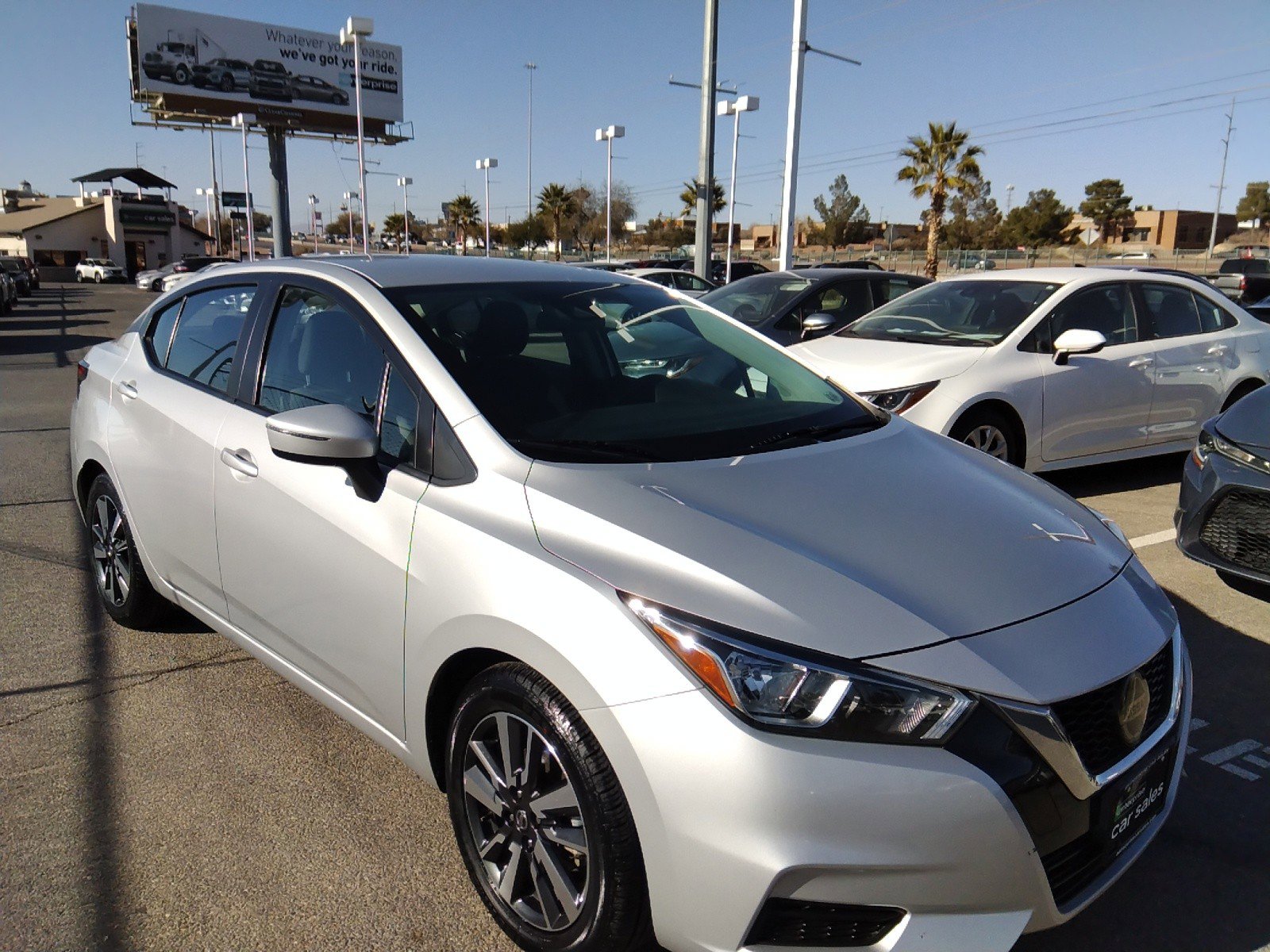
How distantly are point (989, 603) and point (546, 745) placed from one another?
1.00 metres

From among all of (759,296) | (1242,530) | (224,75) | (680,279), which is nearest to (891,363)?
(1242,530)

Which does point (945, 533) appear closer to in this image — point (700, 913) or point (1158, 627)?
point (1158, 627)

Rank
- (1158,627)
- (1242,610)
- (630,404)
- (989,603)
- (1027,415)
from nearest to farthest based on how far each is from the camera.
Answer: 1. (989,603)
2. (1158,627)
3. (630,404)
4. (1242,610)
5. (1027,415)

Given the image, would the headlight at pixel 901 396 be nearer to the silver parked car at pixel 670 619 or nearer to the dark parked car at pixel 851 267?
the silver parked car at pixel 670 619

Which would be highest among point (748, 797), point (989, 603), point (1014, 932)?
point (989, 603)

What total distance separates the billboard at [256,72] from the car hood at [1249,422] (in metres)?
64.1

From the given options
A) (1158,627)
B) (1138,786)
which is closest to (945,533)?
(1158,627)

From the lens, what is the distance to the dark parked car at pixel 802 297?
9.25 metres

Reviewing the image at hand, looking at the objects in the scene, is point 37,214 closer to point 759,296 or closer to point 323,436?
point 759,296

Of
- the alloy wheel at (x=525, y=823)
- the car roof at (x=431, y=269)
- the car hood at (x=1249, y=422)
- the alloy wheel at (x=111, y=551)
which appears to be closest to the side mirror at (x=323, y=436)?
the car roof at (x=431, y=269)

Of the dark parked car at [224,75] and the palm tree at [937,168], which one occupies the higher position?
the dark parked car at [224,75]

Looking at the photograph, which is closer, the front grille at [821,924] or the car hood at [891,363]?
Answer: the front grille at [821,924]

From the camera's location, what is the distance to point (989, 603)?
7.06 ft

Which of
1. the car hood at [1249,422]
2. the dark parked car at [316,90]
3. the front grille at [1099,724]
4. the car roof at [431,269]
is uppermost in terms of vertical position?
the dark parked car at [316,90]
